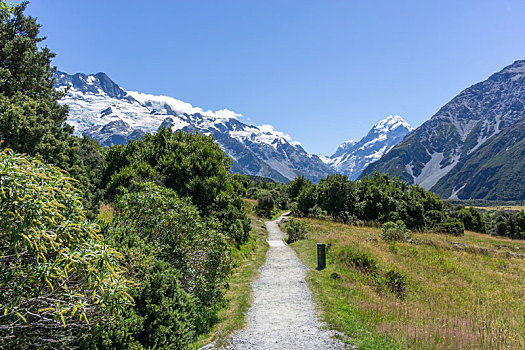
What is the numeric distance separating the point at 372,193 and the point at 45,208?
44.3 m

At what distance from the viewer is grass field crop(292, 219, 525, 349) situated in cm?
673

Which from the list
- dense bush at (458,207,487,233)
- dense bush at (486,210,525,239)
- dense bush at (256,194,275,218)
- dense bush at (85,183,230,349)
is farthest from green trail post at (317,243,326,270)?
dense bush at (458,207,487,233)

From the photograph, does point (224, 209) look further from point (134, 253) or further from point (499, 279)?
point (499, 279)

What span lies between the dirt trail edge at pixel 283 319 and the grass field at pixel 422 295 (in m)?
0.55

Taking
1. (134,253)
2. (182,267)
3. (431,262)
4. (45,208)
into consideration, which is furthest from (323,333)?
(431,262)

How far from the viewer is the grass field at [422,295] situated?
6.73 m

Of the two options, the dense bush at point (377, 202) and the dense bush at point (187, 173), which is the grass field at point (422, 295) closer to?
the dense bush at point (187, 173)

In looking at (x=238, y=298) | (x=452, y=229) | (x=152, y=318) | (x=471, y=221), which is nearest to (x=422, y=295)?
(x=238, y=298)

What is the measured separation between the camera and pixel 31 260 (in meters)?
3.04

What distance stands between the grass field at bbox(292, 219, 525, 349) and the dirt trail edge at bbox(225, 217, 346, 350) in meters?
0.55

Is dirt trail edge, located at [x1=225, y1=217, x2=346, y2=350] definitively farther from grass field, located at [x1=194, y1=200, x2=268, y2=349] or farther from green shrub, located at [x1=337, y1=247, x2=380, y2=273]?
green shrub, located at [x1=337, y1=247, x2=380, y2=273]

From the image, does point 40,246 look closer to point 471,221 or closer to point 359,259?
point 359,259

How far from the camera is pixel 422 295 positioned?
1095 cm

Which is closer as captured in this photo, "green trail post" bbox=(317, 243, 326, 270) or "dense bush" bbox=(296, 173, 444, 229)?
"green trail post" bbox=(317, 243, 326, 270)
